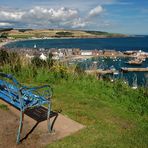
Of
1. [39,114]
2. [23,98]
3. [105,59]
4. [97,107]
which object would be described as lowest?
[105,59]

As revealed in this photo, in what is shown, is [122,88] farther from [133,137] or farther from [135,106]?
[133,137]

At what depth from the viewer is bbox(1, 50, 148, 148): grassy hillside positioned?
5.10 metres

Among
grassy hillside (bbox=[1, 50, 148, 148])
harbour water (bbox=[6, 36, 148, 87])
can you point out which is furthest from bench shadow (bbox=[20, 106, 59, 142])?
harbour water (bbox=[6, 36, 148, 87])

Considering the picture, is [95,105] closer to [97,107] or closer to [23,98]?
[97,107]

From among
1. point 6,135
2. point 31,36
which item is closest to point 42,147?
point 6,135

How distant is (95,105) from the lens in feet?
24.0

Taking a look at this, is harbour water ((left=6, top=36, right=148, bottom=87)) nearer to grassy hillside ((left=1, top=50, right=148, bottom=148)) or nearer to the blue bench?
grassy hillside ((left=1, top=50, right=148, bottom=148))

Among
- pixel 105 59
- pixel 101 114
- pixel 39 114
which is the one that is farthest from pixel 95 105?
pixel 105 59

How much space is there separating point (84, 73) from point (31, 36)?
184 m

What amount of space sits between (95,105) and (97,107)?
0.15 m

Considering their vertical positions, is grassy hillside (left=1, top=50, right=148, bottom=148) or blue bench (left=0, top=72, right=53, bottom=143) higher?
blue bench (left=0, top=72, right=53, bottom=143)

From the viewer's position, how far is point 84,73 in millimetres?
10820

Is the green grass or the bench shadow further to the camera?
the bench shadow

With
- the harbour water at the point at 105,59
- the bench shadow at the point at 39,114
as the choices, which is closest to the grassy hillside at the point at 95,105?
the bench shadow at the point at 39,114
